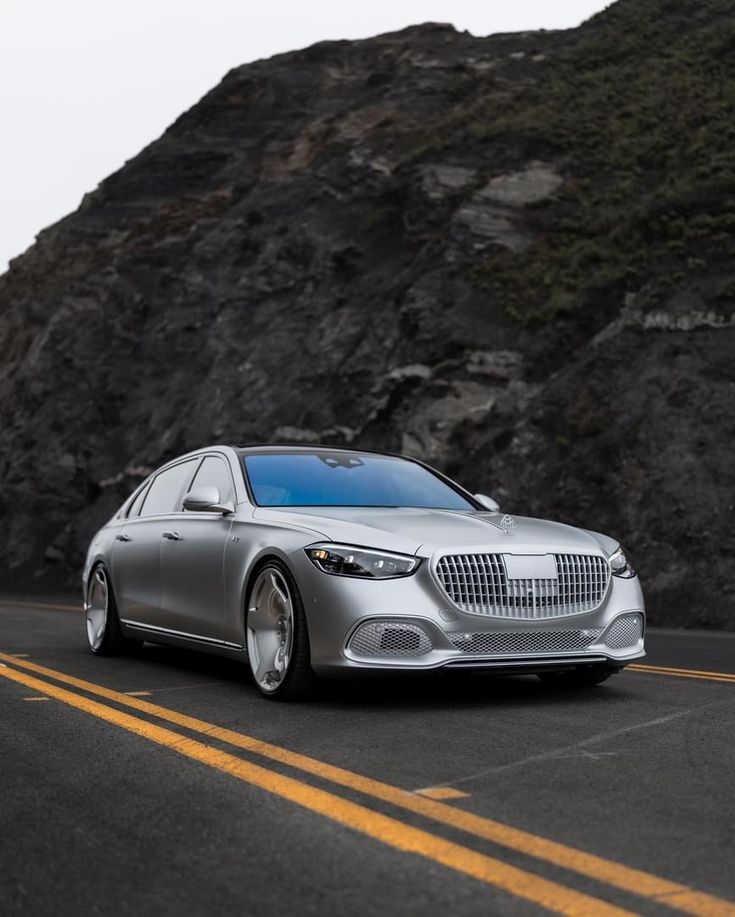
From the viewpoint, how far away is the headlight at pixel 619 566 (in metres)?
7.09

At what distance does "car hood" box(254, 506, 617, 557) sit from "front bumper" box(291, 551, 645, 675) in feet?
0.64

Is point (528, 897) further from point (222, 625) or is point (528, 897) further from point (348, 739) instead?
point (222, 625)

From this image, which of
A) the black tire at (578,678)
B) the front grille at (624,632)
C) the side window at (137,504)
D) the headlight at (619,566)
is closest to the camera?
the front grille at (624,632)

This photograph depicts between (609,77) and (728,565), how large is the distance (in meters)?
22.4

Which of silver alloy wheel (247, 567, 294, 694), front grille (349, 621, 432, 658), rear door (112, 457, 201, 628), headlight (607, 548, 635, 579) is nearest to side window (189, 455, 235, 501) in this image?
rear door (112, 457, 201, 628)

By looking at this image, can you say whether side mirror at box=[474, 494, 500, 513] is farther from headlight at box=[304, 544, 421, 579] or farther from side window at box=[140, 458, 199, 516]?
side window at box=[140, 458, 199, 516]

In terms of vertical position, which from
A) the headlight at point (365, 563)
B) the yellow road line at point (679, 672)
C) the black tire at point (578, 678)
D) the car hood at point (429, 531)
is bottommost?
the yellow road line at point (679, 672)

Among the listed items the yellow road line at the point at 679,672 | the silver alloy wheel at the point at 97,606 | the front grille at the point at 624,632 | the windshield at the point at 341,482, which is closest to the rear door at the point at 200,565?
the windshield at the point at 341,482

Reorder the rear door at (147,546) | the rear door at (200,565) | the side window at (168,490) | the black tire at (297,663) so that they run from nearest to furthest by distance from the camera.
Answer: the black tire at (297,663), the rear door at (200,565), the rear door at (147,546), the side window at (168,490)

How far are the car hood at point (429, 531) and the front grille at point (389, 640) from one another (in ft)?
1.32

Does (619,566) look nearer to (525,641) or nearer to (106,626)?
(525,641)

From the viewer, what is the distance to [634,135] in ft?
99.8

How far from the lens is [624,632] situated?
23.0 ft

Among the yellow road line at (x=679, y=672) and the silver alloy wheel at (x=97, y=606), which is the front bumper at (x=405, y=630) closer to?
the yellow road line at (x=679, y=672)
